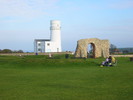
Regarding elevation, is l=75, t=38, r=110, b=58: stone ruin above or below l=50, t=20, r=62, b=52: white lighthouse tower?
below

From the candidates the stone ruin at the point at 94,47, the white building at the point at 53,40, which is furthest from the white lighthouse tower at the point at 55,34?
the stone ruin at the point at 94,47

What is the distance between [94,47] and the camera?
4272cm

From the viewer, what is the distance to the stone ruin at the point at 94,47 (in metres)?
40.7

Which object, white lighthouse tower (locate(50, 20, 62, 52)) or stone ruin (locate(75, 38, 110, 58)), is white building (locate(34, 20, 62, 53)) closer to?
white lighthouse tower (locate(50, 20, 62, 52))

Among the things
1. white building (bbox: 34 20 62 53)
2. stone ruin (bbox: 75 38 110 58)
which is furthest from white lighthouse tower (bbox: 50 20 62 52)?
stone ruin (bbox: 75 38 110 58)

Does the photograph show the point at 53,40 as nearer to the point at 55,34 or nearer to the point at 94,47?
the point at 55,34

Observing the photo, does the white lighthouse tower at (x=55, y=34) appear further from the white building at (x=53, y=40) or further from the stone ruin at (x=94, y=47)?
the stone ruin at (x=94, y=47)

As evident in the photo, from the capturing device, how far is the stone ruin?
134 feet

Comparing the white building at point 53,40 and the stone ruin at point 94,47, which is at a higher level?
the white building at point 53,40

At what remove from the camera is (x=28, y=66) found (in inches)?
986

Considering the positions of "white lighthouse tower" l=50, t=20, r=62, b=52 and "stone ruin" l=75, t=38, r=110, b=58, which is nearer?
"stone ruin" l=75, t=38, r=110, b=58

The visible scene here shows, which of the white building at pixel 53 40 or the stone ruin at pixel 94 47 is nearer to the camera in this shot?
the stone ruin at pixel 94 47

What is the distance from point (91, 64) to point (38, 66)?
5.32 meters

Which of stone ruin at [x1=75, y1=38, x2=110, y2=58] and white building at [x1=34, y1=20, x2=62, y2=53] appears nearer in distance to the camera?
stone ruin at [x1=75, y1=38, x2=110, y2=58]
